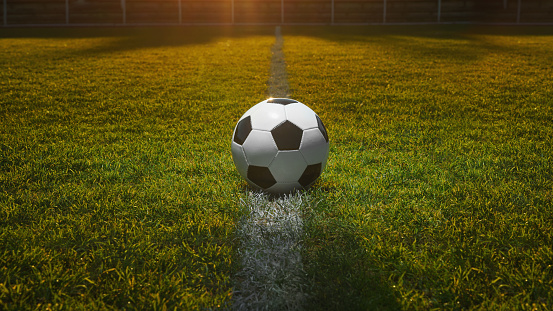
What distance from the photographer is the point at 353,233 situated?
2529mm

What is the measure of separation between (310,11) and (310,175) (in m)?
22.6

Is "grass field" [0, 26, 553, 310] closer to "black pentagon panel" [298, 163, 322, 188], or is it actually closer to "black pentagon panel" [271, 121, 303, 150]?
"black pentagon panel" [298, 163, 322, 188]

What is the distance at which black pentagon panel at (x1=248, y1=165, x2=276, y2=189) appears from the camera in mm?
2969

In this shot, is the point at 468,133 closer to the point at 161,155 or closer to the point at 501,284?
the point at 501,284

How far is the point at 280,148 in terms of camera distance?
293 cm

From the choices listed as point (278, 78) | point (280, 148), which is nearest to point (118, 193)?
point (280, 148)

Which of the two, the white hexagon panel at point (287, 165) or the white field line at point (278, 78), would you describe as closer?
the white hexagon panel at point (287, 165)

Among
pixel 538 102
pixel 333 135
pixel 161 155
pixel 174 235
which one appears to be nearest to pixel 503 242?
pixel 174 235

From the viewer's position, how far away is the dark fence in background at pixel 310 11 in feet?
76.6

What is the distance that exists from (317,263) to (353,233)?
393 millimetres

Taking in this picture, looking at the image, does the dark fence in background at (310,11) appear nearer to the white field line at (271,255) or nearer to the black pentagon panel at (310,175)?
the black pentagon panel at (310,175)

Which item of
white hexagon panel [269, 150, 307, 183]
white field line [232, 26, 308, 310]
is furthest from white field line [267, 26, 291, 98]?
white field line [232, 26, 308, 310]

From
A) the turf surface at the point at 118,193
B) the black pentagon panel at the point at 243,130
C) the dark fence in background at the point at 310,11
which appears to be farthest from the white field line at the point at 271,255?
the dark fence in background at the point at 310,11

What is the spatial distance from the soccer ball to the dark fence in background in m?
22.0
